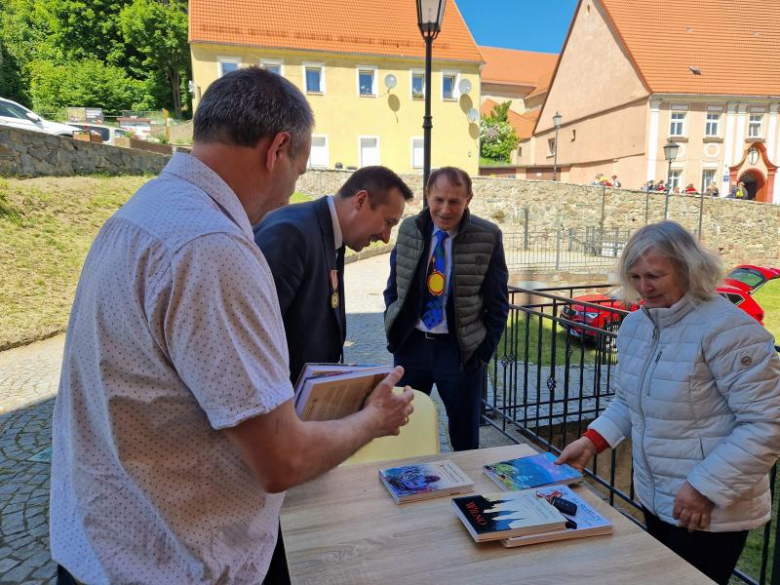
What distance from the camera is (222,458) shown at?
98cm

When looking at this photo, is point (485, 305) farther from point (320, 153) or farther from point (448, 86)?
point (448, 86)

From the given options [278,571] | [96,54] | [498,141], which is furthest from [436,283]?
[96,54]

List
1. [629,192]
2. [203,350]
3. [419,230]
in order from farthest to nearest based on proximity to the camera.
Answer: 1. [629,192]
2. [419,230]
3. [203,350]

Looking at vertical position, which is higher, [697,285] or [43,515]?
[697,285]

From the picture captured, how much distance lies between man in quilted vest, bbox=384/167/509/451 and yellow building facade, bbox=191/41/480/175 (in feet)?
74.7

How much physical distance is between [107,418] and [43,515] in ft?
9.65

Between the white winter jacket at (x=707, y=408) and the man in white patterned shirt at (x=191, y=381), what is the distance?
124cm

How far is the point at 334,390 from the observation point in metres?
1.36

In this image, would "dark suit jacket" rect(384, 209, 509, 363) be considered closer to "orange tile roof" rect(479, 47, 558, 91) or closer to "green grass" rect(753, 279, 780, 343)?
"green grass" rect(753, 279, 780, 343)

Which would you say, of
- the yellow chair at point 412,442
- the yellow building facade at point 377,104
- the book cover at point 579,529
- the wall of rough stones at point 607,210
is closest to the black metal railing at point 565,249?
the wall of rough stones at point 607,210

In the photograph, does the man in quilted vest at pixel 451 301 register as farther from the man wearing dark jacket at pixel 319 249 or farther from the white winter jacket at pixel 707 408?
the white winter jacket at pixel 707 408

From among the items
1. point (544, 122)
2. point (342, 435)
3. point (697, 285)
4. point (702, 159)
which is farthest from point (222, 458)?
point (544, 122)

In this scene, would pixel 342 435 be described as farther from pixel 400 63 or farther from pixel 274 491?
pixel 400 63

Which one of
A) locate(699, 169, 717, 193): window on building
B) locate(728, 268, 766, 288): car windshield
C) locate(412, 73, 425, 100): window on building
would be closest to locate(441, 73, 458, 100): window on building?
locate(412, 73, 425, 100): window on building
